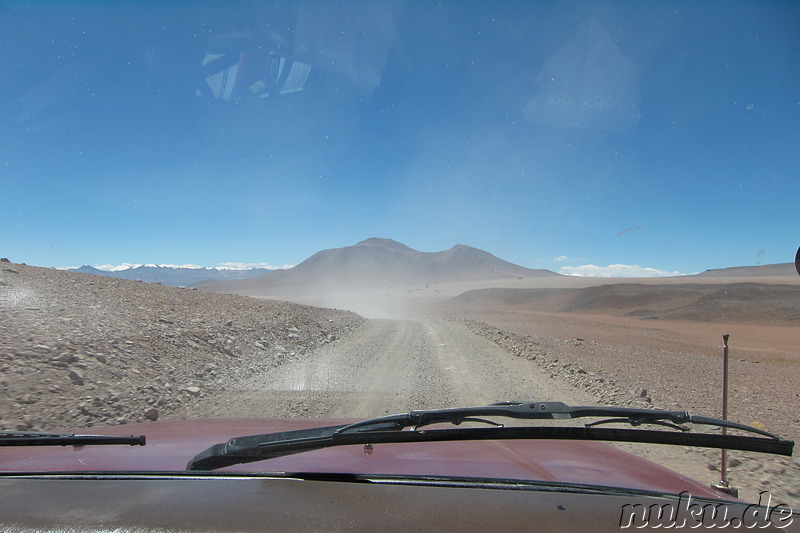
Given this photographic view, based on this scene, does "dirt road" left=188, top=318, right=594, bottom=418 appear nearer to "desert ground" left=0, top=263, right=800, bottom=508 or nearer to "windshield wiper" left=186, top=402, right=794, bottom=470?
"desert ground" left=0, top=263, right=800, bottom=508

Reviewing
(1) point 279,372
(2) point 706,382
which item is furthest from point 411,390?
(2) point 706,382

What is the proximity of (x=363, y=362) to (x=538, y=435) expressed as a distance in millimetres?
9652

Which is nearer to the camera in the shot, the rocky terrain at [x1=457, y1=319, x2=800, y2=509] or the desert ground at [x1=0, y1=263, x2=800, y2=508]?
the rocky terrain at [x1=457, y1=319, x2=800, y2=509]

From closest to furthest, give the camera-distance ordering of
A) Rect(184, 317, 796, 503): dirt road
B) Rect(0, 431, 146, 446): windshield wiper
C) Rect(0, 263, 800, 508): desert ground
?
Rect(0, 431, 146, 446): windshield wiper, Rect(184, 317, 796, 503): dirt road, Rect(0, 263, 800, 508): desert ground

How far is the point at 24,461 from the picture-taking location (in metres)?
2.62

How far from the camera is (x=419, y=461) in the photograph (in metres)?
2.70

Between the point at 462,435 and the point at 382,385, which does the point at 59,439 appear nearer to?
the point at 462,435

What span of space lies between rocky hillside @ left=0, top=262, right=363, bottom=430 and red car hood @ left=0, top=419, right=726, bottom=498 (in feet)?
11.6

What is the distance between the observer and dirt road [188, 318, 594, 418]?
23.9ft

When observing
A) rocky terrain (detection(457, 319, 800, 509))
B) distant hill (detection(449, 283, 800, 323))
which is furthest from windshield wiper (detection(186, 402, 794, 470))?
distant hill (detection(449, 283, 800, 323))

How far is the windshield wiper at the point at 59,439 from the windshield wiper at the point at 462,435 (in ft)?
2.57

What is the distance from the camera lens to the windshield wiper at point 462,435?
8.38 ft

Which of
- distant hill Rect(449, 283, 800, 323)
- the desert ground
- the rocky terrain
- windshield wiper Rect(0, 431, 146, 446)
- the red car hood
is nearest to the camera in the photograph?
the red car hood

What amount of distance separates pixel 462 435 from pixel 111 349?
27.1ft
